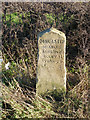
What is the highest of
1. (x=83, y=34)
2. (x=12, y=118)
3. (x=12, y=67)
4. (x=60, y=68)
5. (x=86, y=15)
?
(x=86, y=15)

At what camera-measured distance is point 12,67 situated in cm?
412

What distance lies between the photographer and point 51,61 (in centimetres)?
→ 307

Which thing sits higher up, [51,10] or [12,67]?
[51,10]

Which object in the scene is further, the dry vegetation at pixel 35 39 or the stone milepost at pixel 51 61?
the dry vegetation at pixel 35 39

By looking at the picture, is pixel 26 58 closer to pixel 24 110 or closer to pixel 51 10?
pixel 51 10

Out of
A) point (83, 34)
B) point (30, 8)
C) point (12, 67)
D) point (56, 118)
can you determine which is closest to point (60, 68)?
point (56, 118)

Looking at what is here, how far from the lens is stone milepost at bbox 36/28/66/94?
294 centimetres

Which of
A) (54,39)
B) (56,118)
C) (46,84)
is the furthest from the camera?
(46,84)

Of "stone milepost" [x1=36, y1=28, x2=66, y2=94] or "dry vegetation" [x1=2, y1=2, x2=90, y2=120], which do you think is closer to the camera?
"stone milepost" [x1=36, y1=28, x2=66, y2=94]

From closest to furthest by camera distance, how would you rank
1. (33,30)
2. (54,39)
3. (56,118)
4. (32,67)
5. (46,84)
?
(56,118) → (54,39) → (46,84) → (32,67) → (33,30)

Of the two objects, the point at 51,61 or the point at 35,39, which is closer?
the point at 51,61

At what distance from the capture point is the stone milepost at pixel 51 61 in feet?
9.64

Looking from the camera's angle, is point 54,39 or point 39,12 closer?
point 54,39

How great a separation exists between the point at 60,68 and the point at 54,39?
20.0 inches
